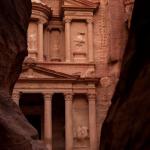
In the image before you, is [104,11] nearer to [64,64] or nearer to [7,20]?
[64,64]

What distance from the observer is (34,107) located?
28.8 meters

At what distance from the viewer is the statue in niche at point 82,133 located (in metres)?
27.0

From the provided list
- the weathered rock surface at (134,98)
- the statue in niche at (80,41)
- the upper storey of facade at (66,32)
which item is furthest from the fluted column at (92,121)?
the weathered rock surface at (134,98)

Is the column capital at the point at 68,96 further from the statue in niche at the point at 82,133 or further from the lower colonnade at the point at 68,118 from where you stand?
the statue in niche at the point at 82,133

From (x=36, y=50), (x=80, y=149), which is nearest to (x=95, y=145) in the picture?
(x=80, y=149)

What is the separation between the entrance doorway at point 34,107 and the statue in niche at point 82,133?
95.3 inches

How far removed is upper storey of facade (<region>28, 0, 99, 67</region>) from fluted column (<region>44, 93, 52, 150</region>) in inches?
113

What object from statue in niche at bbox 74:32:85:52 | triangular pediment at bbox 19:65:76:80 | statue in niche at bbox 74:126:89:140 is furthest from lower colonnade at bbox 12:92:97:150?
statue in niche at bbox 74:32:85:52

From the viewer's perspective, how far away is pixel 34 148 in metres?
5.11

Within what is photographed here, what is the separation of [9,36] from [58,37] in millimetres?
25551

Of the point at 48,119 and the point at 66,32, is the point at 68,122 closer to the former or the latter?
the point at 48,119

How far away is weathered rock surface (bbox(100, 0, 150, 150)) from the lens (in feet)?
7.97

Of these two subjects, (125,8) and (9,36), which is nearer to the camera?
(9,36)

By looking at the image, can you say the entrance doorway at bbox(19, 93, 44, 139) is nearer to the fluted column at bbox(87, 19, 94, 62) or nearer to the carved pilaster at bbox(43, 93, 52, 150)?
the carved pilaster at bbox(43, 93, 52, 150)
